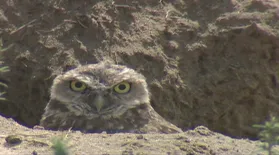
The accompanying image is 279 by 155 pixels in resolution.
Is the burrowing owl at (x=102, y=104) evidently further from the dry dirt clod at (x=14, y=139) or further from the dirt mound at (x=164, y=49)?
the dry dirt clod at (x=14, y=139)

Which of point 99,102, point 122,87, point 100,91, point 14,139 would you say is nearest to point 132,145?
point 14,139

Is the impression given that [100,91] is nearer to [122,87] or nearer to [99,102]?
[99,102]

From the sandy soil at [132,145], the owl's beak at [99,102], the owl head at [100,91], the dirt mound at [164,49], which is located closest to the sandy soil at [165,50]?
the dirt mound at [164,49]

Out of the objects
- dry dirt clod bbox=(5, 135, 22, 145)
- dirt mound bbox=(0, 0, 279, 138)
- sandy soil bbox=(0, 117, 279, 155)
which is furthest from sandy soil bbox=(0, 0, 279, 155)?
dry dirt clod bbox=(5, 135, 22, 145)

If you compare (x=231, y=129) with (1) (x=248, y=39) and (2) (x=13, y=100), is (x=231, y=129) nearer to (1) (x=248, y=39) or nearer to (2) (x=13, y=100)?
(1) (x=248, y=39)

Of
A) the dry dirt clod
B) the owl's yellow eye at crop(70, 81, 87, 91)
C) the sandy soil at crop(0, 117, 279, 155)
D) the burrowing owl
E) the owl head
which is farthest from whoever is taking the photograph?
Answer: the owl's yellow eye at crop(70, 81, 87, 91)

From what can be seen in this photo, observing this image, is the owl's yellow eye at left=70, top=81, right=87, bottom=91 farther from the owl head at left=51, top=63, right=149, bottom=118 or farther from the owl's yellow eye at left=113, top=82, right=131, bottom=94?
the owl's yellow eye at left=113, top=82, right=131, bottom=94

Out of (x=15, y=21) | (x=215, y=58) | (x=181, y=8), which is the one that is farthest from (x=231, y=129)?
(x=15, y=21)
